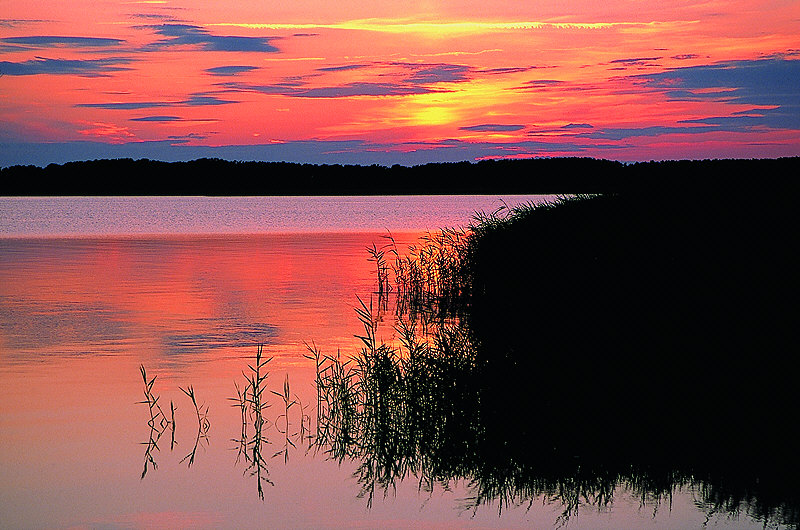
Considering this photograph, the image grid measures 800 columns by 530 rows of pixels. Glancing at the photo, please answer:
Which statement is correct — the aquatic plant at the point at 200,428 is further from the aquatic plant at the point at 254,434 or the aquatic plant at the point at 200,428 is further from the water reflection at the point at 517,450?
the water reflection at the point at 517,450

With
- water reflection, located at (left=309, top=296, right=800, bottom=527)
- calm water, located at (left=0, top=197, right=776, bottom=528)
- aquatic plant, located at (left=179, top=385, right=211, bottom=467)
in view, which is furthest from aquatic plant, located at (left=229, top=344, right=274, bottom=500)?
water reflection, located at (left=309, top=296, right=800, bottom=527)

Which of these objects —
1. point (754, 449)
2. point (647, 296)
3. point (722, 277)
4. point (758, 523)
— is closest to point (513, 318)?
point (647, 296)

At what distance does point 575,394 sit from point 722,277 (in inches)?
207

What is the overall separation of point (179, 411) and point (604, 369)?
21.8ft

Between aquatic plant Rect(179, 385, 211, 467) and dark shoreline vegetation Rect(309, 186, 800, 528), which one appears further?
aquatic plant Rect(179, 385, 211, 467)

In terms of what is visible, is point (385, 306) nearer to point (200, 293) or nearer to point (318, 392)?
point (200, 293)

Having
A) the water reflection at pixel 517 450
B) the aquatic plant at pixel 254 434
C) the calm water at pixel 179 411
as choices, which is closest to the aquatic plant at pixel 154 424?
the calm water at pixel 179 411

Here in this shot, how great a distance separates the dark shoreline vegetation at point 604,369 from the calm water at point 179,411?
1.31 feet

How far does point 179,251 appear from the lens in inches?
1754

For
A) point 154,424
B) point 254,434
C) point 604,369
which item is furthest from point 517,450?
point 154,424

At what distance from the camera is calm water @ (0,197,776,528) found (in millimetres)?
9227

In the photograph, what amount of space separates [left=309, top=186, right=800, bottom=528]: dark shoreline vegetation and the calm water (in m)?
0.40

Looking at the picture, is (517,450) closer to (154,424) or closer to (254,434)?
(254,434)

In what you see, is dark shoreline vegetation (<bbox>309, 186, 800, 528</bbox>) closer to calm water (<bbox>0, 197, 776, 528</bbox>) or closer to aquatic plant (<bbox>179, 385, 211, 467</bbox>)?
calm water (<bbox>0, 197, 776, 528</bbox>)
